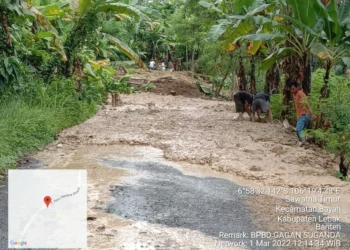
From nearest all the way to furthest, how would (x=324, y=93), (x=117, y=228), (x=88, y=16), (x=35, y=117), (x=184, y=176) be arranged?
1. (x=117, y=228)
2. (x=184, y=176)
3. (x=324, y=93)
4. (x=35, y=117)
5. (x=88, y=16)

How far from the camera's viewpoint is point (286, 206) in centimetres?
526

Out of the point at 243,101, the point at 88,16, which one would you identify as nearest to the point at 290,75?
the point at 243,101

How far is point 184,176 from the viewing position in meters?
6.61

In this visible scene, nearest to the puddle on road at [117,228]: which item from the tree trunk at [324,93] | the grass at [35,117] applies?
the grass at [35,117]

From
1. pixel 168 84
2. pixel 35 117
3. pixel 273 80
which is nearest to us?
pixel 35 117

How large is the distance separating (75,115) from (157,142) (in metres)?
3.30

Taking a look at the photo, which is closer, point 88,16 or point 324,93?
point 324,93

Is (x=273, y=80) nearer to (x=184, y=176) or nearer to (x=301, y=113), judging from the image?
(x=301, y=113)

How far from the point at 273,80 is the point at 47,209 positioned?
11082 mm

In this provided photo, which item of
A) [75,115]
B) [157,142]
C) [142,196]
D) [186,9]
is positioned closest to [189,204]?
[142,196]

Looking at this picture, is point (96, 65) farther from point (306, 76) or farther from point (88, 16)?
point (306, 76)

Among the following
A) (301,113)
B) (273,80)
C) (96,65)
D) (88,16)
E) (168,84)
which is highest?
(88,16)

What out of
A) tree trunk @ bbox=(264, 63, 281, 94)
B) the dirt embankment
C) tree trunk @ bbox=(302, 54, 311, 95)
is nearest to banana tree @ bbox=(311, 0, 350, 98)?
tree trunk @ bbox=(302, 54, 311, 95)

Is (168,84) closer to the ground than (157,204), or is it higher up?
higher up
